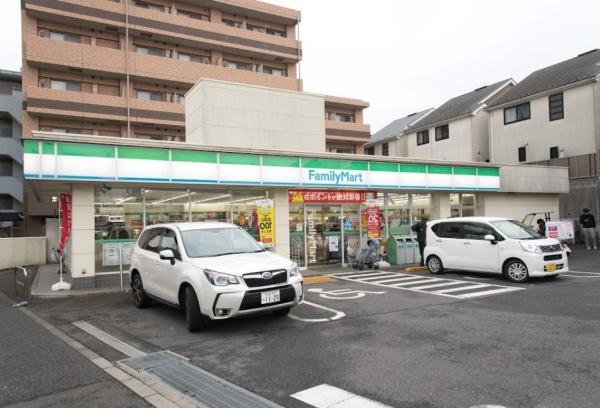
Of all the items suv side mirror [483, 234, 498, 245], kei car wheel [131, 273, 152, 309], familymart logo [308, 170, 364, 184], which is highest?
familymart logo [308, 170, 364, 184]

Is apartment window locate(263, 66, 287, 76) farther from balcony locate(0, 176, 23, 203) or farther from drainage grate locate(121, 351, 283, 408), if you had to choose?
drainage grate locate(121, 351, 283, 408)

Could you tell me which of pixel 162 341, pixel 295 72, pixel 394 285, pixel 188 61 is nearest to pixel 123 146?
pixel 162 341

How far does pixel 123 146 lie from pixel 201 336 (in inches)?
273

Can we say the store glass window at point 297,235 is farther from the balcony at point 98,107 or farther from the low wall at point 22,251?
Answer: the balcony at point 98,107

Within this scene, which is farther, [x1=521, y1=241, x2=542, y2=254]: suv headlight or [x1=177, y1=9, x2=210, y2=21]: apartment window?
[x1=177, y1=9, x2=210, y2=21]: apartment window

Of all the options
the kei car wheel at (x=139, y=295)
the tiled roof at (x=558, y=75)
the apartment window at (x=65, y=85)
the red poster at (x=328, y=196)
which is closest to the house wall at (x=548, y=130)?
the tiled roof at (x=558, y=75)

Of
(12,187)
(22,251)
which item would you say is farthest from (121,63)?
(22,251)

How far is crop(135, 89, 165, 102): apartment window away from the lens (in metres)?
32.6

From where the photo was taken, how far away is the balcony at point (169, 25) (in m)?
29.8

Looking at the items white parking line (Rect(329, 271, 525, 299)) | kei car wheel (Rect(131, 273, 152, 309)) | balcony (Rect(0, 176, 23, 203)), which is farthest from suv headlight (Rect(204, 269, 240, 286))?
balcony (Rect(0, 176, 23, 203))

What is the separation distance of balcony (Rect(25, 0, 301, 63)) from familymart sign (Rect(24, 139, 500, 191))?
2406 centimetres

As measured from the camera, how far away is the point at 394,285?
1135 centimetres

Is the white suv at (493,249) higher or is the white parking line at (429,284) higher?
the white suv at (493,249)

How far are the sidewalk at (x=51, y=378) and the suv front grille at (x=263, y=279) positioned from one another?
231 centimetres
